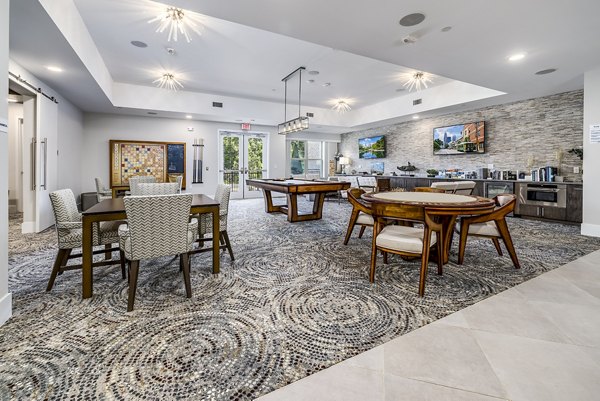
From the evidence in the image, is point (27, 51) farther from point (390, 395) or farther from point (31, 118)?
point (390, 395)

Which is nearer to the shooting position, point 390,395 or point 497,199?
point 390,395

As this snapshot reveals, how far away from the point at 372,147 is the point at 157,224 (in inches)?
356

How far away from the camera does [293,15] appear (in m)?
2.99

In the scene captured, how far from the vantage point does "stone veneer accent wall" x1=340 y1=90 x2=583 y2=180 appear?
5.66 m

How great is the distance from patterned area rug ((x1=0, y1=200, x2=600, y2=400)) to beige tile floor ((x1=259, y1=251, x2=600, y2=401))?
109 mm

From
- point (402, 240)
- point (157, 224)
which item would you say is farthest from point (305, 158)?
point (157, 224)

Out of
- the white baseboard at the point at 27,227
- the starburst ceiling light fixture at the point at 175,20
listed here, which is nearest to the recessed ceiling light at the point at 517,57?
the starburst ceiling light fixture at the point at 175,20

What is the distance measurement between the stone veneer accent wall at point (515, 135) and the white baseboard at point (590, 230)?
1.45m

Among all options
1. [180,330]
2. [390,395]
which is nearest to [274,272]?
[180,330]

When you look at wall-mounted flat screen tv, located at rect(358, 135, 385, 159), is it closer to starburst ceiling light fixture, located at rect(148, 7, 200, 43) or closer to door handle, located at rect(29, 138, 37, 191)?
starburst ceiling light fixture, located at rect(148, 7, 200, 43)

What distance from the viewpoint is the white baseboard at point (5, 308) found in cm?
188

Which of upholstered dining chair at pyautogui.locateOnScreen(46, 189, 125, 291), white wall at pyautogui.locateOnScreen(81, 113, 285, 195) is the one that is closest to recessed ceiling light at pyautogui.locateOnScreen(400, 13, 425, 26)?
upholstered dining chair at pyautogui.locateOnScreen(46, 189, 125, 291)

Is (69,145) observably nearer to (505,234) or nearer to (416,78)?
(416,78)

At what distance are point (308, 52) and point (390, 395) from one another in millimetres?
5131
